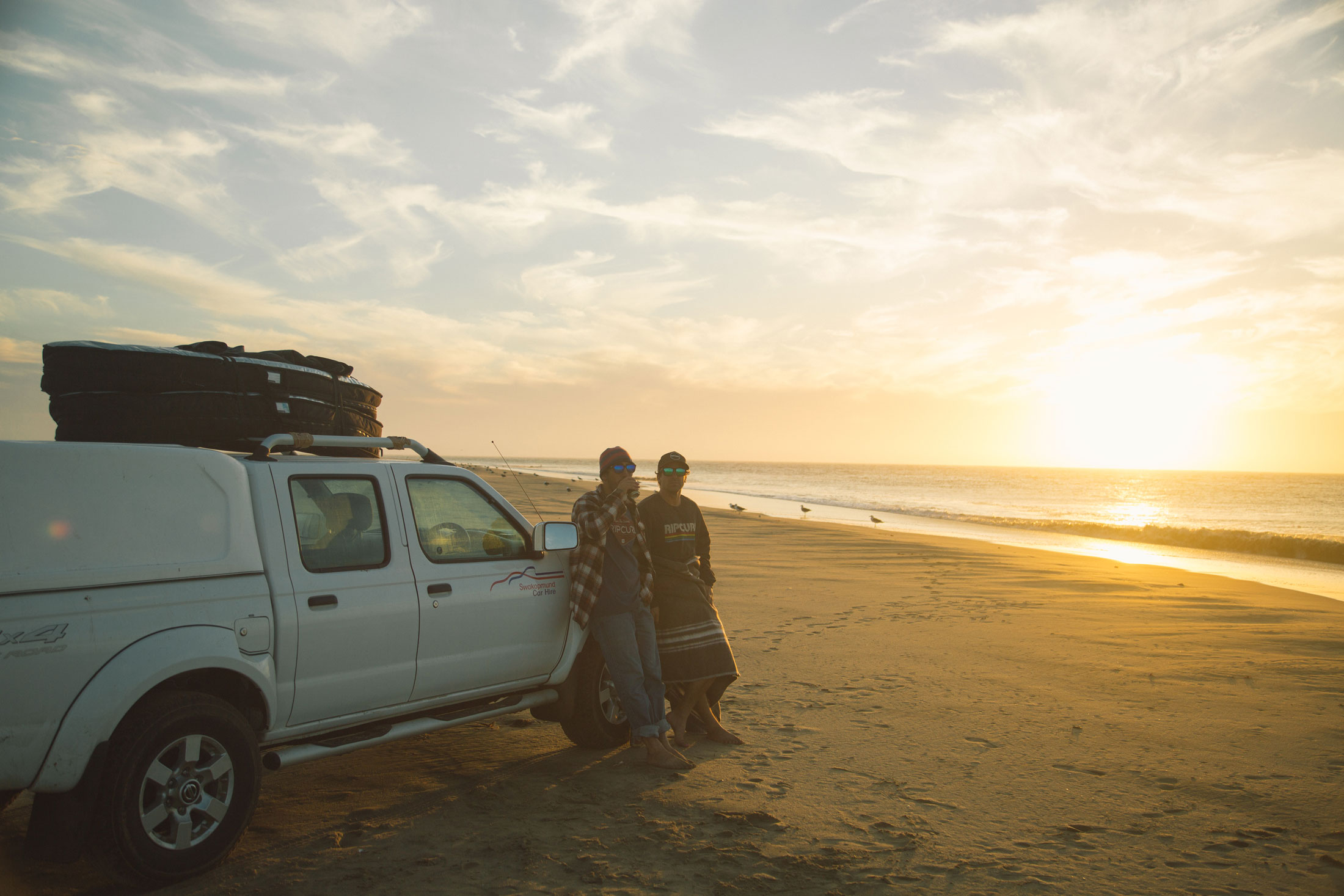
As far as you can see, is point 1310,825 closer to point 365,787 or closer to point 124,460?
point 365,787

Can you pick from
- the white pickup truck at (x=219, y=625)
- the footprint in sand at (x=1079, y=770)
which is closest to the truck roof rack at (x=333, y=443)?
the white pickup truck at (x=219, y=625)

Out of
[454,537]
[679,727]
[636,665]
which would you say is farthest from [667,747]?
[454,537]

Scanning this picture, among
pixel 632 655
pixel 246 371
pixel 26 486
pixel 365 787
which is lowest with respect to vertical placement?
pixel 365 787

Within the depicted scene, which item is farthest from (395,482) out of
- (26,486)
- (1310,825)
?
(1310,825)

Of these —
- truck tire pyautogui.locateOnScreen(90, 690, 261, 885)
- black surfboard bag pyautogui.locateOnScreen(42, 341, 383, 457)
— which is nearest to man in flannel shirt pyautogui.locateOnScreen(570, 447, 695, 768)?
black surfboard bag pyautogui.locateOnScreen(42, 341, 383, 457)

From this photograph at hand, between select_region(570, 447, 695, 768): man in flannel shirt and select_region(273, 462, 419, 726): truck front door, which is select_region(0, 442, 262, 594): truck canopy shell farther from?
select_region(570, 447, 695, 768): man in flannel shirt

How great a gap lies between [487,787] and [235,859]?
1.42 meters

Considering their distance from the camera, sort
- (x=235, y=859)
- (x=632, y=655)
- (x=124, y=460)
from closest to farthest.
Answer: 1. (x=124, y=460)
2. (x=235, y=859)
3. (x=632, y=655)

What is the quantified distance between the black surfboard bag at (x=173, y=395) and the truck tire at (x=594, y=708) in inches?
83.8

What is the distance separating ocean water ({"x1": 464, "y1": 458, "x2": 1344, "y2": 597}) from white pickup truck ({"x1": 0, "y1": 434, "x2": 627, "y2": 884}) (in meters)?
15.9

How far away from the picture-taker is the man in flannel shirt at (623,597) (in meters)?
5.33

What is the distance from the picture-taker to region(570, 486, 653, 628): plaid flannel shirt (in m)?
5.33

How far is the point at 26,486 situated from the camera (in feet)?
10.7

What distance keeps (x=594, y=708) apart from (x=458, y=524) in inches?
64.0
